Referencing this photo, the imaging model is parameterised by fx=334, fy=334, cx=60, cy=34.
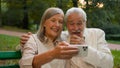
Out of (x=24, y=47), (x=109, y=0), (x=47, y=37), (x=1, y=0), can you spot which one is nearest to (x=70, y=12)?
(x=47, y=37)

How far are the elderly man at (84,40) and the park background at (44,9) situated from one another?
6.13 meters

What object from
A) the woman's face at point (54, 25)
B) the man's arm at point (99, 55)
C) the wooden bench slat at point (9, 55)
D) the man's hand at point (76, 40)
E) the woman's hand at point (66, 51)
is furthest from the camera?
the wooden bench slat at point (9, 55)

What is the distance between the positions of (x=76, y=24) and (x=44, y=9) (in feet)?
82.8

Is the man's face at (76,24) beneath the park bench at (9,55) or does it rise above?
above

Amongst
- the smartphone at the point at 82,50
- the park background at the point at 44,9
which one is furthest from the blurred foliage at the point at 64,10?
the smartphone at the point at 82,50

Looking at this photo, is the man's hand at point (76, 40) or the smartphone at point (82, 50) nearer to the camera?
the smartphone at point (82, 50)

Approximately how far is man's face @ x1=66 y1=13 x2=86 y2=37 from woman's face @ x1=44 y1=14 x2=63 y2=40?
0.35ft

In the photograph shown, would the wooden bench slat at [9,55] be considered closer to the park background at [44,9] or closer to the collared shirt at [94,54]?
the collared shirt at [94,54]

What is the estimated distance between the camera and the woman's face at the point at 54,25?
11.7ft

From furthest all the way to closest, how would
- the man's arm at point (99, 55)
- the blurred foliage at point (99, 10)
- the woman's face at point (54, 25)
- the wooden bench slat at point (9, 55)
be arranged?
the blurred foliage at point (99, 10), the wooden bench slat at point (9, 55), the woman's face at point (54, 25), the man's arm at point (99, 55)

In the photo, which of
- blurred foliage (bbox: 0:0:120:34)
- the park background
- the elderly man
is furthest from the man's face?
blurred foliage (bbox: 0:0:120:34)

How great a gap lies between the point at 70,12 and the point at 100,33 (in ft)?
1.47

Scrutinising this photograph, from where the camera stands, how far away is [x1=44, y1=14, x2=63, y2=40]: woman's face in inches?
140

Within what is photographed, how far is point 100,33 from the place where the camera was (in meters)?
3.79
